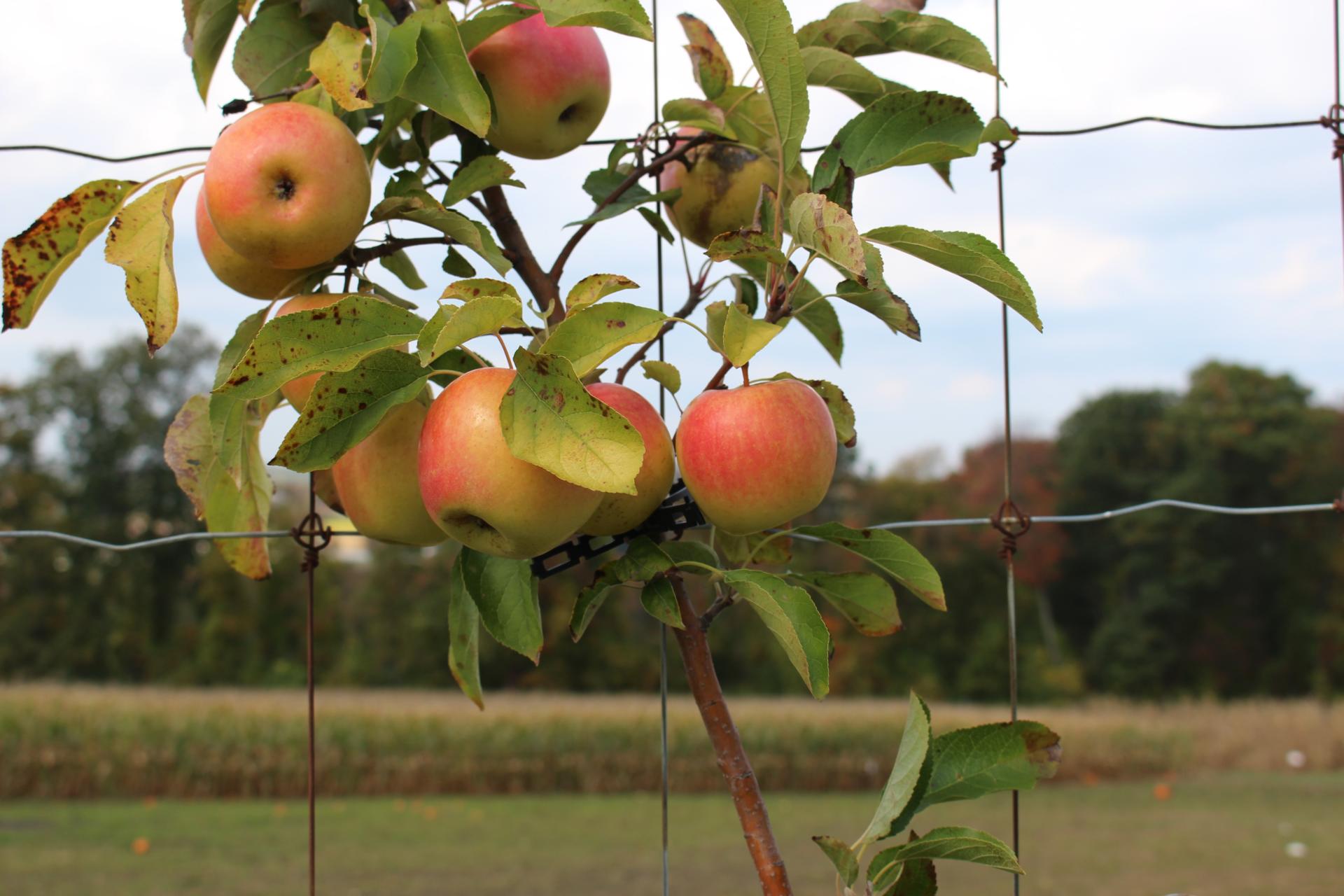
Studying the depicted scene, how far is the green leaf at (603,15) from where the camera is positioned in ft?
1.39

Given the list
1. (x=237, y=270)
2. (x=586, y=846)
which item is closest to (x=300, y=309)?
(x=237, y=270)

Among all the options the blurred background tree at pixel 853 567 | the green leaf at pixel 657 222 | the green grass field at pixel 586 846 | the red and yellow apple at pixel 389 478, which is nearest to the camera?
the red and yellow apple at pixel 389 478

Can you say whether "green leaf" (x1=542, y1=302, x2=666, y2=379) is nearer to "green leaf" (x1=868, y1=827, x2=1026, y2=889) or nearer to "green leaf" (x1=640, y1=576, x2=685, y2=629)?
"green leaf" (x1=640, y1=576, x2=685, y2=629)

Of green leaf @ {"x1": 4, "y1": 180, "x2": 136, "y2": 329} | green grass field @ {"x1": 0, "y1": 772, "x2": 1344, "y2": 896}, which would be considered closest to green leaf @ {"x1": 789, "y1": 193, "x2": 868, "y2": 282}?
green leaf @ {"x1": 4, "y1": 180, "x2": 136, "y2": 329}

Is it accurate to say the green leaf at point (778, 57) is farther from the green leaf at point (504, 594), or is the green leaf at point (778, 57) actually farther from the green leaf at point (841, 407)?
the green leaf at point (504, 594)

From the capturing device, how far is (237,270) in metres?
0.49

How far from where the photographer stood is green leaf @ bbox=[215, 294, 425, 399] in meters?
0.39

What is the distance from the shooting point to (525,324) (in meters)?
0.41

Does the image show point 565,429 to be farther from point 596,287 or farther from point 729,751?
point 729,751

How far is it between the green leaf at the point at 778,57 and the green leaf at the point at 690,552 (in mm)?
184

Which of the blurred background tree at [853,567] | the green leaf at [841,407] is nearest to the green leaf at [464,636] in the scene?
the green leaf at [841,407]

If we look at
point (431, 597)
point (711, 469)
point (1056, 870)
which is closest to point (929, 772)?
point (711, 469)

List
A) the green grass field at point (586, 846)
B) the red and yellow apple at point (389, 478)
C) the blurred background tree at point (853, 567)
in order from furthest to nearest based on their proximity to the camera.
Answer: the blurred background tree at point (853, 567), the green grass field at point (586, 846), the red and yellow apple at point (389, 478)

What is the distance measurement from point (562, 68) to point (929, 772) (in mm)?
384
